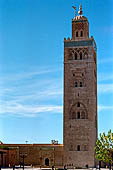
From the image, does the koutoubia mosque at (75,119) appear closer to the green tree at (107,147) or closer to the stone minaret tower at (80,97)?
the stone minaret tower at (80,97)

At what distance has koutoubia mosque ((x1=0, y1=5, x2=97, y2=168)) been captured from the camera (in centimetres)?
5241

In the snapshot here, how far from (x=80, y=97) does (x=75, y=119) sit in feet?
10.4

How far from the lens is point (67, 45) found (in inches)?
2203

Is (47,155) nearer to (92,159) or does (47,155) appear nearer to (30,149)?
(30,149)

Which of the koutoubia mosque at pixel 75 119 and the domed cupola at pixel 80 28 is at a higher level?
the domed cupola at pixel 80 28

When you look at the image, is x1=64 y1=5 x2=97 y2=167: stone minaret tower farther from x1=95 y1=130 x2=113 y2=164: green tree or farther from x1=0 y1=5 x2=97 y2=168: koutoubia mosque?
x1=95 y1=130 x2=113 y2=164: green tree

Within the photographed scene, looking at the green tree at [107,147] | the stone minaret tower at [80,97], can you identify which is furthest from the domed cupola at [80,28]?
the green tree at [107,147]

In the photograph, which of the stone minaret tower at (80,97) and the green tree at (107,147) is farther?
the stone minaret tower at (80,97)

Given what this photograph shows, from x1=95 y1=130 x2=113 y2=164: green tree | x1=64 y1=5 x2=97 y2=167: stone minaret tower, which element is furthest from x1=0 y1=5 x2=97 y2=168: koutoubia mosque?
x1=95 y1=130 x2=113 y2=164: green tree

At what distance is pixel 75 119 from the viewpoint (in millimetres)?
53438

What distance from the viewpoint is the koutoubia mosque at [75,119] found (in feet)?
172

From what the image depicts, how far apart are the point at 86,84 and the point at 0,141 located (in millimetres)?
16724

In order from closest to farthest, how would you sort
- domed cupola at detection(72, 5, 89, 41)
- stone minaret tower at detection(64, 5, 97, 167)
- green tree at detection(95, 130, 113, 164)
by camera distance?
1. green tree at detection(95, 130, 113, 164)
2. stone minaret tower at detection(64, 5, 97, 167)
3. domed cupola at detection(72, 5, 89, 41)

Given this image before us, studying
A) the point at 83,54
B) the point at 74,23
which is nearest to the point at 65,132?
the point at 83,54
